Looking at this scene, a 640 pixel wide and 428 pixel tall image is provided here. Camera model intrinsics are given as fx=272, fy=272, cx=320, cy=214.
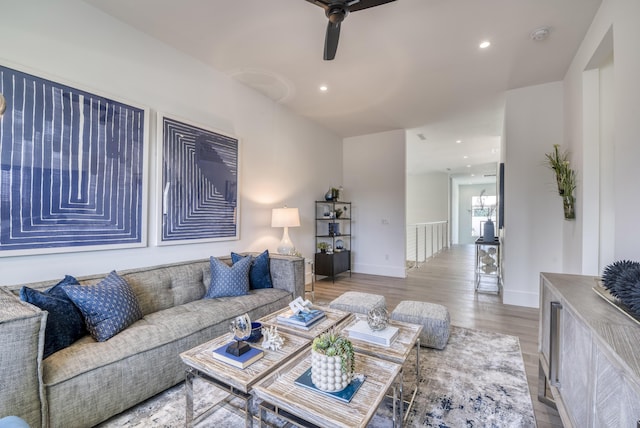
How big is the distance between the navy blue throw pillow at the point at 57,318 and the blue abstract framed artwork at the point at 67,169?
49cm

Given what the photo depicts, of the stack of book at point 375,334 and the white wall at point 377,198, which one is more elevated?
the white wall at point 377,198

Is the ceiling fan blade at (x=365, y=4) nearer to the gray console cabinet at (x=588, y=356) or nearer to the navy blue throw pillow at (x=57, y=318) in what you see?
the gray console cabinet at (x=588, y=356)

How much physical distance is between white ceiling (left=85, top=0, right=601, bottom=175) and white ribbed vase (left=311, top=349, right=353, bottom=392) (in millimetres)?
2477

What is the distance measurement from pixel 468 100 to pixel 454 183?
953 centimetres

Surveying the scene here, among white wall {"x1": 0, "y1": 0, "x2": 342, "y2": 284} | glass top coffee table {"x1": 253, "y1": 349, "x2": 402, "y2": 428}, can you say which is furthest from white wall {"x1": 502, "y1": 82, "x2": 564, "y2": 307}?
glass top coffee table {"x1": 253, "y1": 349, "x2": 402, "y2": 428}

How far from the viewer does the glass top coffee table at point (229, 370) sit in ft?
4.13

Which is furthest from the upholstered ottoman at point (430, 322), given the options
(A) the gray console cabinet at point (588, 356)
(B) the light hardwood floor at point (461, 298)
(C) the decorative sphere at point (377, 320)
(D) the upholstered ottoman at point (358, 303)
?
(C) the decorative sphere at point (377, 320)

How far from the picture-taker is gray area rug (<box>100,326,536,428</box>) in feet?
5.11

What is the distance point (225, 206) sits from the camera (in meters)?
3.22

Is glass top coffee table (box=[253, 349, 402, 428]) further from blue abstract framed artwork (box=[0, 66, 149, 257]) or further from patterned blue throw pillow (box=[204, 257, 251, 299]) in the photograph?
blue abstract framed artwork (box=[0, 66, 149, 257])

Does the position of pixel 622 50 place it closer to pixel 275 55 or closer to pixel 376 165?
pixel 275 55

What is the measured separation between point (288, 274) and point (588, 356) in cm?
233

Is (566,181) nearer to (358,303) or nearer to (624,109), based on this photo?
(624,109)

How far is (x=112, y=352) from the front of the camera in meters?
1.57
